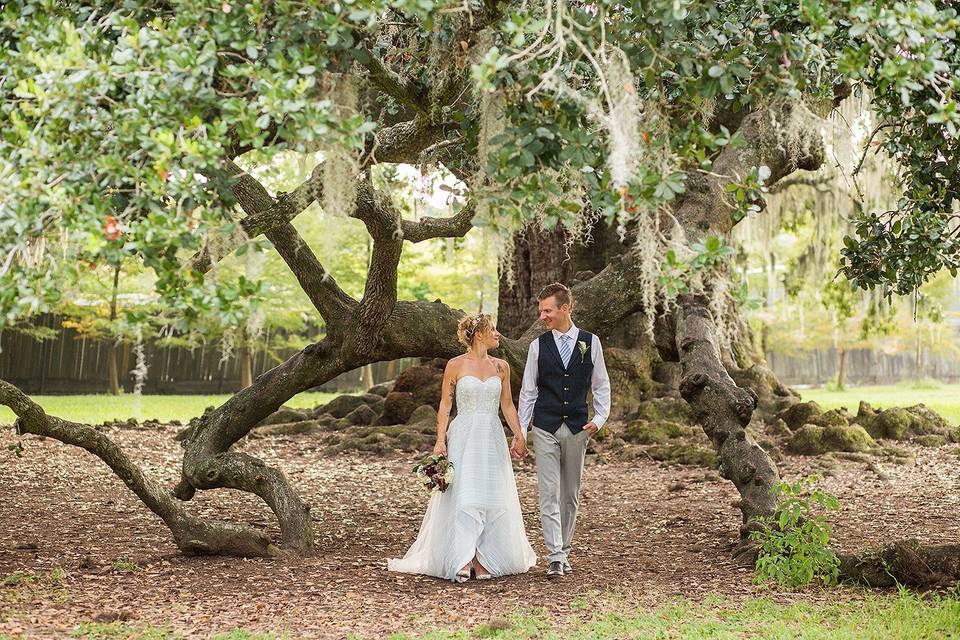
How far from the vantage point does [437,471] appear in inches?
244

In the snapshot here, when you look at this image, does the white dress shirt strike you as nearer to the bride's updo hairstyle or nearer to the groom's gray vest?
the groom's gray vest

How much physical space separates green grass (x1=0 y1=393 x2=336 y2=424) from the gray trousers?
10.4 m

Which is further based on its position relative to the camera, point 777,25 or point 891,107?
point 891,107

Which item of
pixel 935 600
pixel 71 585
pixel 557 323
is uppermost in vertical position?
pixel 557 323

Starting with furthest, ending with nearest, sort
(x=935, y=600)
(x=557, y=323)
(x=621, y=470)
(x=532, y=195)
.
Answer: (x=621, y=470), (x=557, y=323), (x=935, y=600), (x=532, y=195)

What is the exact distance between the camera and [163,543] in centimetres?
717

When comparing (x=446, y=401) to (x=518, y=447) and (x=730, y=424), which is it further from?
(x=730, y=424)

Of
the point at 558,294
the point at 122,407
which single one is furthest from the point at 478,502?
the point at 122,407

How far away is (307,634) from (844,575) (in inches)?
121

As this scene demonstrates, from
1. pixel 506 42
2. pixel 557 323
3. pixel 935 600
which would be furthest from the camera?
pixel 557 323

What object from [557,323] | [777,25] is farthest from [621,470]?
[777,25]

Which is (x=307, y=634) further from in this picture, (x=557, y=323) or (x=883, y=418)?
(x=883, y=418)

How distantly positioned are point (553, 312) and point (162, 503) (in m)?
2.78

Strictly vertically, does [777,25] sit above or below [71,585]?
above
